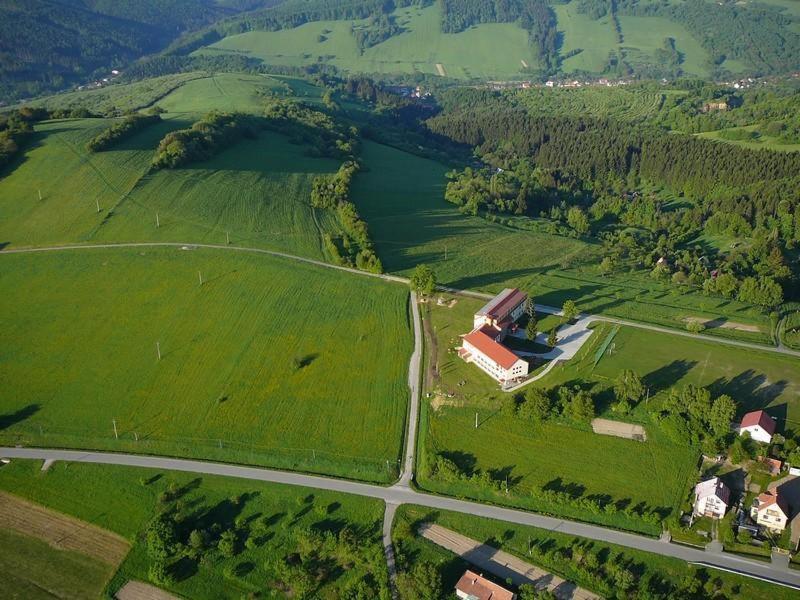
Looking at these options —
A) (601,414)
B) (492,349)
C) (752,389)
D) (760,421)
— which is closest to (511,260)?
(492,349)

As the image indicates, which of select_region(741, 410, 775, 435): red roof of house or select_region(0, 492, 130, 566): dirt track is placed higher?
select_region(0, 492, 130, 566): dirt track

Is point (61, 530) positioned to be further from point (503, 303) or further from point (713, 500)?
point (713, 500)

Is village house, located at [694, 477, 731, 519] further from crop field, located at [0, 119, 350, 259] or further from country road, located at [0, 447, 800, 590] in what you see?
crop field, located at [0, 119, 350, 259]

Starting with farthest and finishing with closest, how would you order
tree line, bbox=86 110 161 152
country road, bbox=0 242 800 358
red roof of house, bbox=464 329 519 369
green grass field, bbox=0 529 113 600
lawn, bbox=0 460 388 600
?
1. tree line, bbox=86 110 161 152
2. country road, bbox=0 242 800 358
3. red roof of house, bbox=464 329 519 369
4. lawn, bbox=0 460 388 600
5. green grass field, bbox=0 529 113 600

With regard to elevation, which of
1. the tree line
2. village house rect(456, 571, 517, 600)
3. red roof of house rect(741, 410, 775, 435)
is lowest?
village house rect(456, 571, 517, 600)

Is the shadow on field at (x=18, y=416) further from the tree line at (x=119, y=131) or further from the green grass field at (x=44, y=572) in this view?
the tree line at (x=119, y=131)

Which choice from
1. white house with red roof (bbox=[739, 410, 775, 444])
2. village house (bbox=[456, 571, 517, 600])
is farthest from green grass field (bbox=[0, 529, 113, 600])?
white house with red roof (bbox=[739, 410, 775, 444])

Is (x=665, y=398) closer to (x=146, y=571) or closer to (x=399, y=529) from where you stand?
(x=399, y=529)

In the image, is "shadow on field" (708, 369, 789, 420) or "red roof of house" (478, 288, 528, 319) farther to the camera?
"red roof of house" (478, 288, 528, 319)
